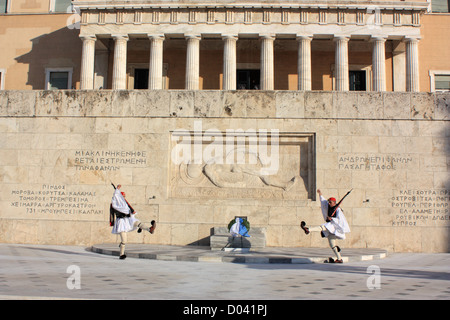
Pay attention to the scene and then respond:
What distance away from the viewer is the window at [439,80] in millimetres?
44281

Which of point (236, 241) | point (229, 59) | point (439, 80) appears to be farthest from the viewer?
point (439, 80)

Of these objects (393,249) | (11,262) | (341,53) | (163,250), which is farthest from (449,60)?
(11,262)

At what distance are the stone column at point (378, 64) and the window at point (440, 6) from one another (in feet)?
27.3

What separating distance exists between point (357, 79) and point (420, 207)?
31.8 m

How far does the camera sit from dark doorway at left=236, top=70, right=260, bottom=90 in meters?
45.9

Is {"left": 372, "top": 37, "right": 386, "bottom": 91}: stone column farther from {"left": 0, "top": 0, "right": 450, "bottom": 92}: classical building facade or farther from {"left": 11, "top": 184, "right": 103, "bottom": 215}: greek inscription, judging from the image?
{"left": 11, "top": 184, "right": 103, "bottom": 215}: greek inscription

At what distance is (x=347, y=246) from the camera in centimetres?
1636

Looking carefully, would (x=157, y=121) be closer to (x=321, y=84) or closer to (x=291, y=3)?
(x=291, y=3)

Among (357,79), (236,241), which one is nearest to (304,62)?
(357,79)

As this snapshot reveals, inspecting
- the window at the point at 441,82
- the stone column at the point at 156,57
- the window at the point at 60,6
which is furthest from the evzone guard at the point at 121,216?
the window at the point at 441,82

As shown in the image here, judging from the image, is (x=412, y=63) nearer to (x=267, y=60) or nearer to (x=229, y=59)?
(x=267, y=60)

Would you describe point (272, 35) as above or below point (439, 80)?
above

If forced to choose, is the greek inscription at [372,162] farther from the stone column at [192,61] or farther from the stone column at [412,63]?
the stone column at [412,63]

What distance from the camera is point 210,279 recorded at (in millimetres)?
9375
